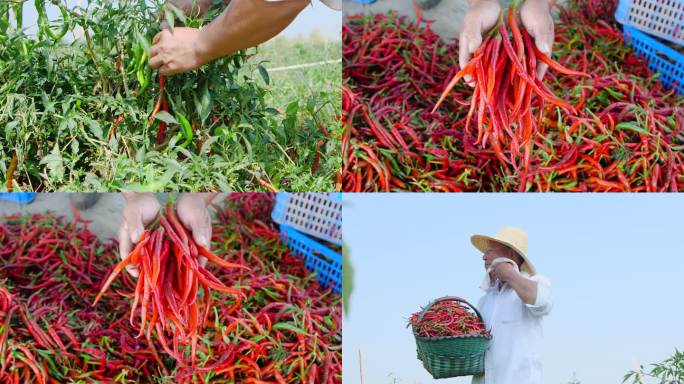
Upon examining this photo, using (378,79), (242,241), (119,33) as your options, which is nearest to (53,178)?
(119,33)

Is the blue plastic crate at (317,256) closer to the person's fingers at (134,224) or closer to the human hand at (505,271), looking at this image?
the human hand at (505,271)

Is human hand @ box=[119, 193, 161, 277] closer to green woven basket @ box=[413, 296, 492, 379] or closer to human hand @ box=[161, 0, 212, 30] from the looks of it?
human hand @ box=[161, 0, 212, 30]

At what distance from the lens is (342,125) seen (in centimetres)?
217

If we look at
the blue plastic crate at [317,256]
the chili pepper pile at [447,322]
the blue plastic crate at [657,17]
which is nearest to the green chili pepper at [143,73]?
the blue plastic crate at [317,256]

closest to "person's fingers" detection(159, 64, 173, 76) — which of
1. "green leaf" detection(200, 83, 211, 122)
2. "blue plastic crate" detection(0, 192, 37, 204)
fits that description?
"green leaf" detection(200, 83, 211, 122)

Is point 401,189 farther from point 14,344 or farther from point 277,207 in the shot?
point 14,344

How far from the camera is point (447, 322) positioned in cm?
186

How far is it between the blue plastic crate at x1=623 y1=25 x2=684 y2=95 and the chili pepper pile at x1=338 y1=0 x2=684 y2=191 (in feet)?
0.17

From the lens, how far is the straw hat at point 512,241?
1955 mm

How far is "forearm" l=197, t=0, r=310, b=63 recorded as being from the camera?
5.51ft

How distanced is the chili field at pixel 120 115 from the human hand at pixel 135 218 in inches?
1.3

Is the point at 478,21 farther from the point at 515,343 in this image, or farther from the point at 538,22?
the point at 515,343

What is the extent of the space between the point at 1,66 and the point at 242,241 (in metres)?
0.78

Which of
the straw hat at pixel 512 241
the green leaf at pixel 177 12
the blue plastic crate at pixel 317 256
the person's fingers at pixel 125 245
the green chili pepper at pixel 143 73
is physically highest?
the green leaf at pixel 177 12
